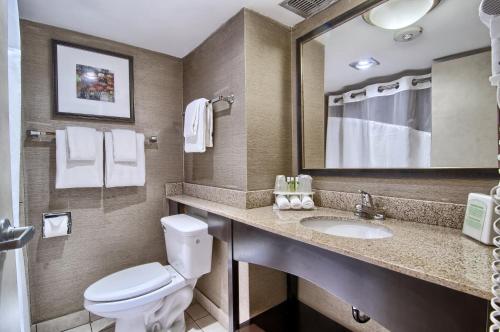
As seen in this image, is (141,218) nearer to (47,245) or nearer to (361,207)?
(47,245)

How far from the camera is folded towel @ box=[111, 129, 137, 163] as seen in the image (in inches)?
66.8

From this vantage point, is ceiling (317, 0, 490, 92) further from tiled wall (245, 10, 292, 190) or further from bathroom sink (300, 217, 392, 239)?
bathroom sink (300, 217, 392, 239)

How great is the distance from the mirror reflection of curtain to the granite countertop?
31 cm

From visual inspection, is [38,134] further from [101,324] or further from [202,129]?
[101,324]

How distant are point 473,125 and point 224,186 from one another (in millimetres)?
1295

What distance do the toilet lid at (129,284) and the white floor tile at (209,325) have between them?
49cm

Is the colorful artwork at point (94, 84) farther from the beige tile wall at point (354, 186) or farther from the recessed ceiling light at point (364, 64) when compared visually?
the recessed ceiling light at point (364, 64)

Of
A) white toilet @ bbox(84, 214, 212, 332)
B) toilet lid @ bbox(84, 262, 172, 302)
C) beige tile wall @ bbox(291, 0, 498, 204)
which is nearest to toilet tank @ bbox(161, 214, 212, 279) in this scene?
white toilet @ bbox(84, 214, 212, 332)

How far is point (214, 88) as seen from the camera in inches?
68.0

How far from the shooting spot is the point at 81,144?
157 centimetres

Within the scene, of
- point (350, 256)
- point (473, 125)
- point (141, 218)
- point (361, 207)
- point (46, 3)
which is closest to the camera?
point (350, 256)

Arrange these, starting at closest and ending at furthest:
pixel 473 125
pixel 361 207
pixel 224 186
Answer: pixel 473 125, pixel 361 207, pixel 224 186

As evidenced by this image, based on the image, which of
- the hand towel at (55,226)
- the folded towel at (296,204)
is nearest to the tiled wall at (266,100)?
the folded towel at (296,204)

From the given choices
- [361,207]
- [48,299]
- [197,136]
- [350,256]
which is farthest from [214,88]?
[48,299]
